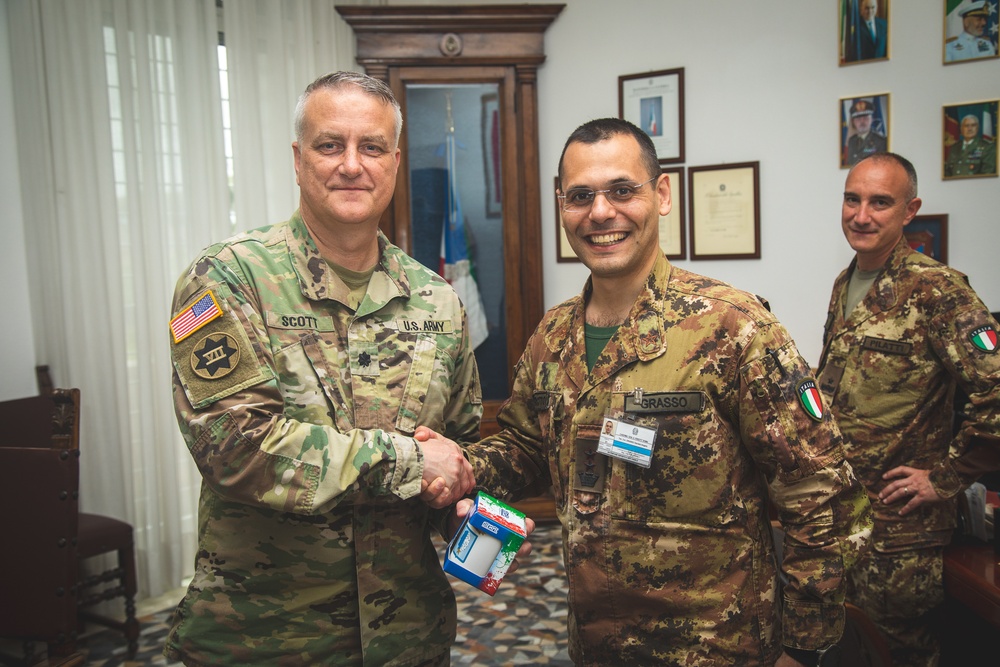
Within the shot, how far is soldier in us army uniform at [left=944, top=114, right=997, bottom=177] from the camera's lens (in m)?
3.72

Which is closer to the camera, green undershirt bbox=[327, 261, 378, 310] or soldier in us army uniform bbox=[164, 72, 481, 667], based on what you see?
soldier in us army uniform bbox=[164, 72, 481, 667]

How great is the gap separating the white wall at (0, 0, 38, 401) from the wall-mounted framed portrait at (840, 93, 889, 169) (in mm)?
4081

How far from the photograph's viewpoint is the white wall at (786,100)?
379 centimetres

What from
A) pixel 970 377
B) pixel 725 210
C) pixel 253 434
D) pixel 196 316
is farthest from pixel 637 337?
pixel 725 210

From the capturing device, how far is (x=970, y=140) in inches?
147

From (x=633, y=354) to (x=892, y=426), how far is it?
1.37m

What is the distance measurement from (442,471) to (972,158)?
3.50 meters

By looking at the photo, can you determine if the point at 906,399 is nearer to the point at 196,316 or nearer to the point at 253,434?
the point at 253,434

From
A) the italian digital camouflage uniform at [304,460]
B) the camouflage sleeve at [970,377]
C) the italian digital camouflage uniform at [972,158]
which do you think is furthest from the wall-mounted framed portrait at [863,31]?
the italian digital camouflage uniform at [304,460]

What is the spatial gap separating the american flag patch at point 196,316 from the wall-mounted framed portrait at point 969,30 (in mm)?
3833

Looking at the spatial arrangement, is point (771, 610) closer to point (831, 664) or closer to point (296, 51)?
point (831, 664)

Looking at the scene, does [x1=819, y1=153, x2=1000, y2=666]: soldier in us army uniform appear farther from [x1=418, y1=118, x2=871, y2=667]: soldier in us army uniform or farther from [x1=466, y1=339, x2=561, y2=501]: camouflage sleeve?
[x1=466, y1=339, x2=561, y2=501]: camouflage sleeve

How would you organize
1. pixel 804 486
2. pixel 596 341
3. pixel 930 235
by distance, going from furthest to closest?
1. pixel 930 235
2. pixel 596 341
3. pixel 804 486

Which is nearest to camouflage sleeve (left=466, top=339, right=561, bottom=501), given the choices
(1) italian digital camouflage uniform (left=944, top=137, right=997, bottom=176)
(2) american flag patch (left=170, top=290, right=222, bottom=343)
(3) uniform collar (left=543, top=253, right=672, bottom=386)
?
(3) uniform collar (left=543, top=253, right=672, bottom=386)
